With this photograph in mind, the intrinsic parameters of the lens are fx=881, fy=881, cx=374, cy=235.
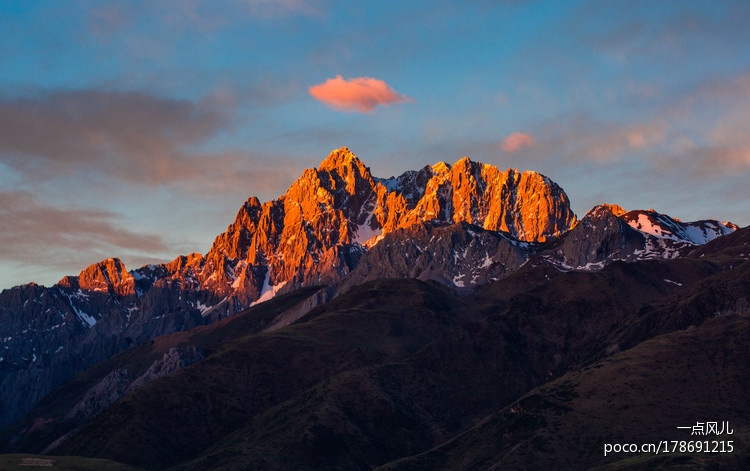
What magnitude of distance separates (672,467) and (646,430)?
1665 inches

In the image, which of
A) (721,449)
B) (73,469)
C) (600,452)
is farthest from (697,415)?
(73,469)

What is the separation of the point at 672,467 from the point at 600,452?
34.3 metres

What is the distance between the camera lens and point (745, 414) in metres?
200

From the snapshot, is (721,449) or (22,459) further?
(22,459)

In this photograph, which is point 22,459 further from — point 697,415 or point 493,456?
point 697,415

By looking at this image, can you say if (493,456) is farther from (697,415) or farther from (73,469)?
(73,469)

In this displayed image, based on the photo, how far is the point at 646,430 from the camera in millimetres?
191750

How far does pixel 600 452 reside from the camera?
7244 inches

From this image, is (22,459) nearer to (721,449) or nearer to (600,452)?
(600,452)


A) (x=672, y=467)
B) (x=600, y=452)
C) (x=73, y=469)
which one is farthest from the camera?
(x=73, y=469)

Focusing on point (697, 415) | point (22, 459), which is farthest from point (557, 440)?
point (22, 459)

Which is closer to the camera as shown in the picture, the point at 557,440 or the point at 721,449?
the point at 721,449

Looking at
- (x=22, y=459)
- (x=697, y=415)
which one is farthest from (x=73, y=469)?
(x=697, y=415)

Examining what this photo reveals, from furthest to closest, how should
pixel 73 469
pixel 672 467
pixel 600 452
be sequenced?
pixel 73 469 → pixel 600 452 → pixel 672 467
